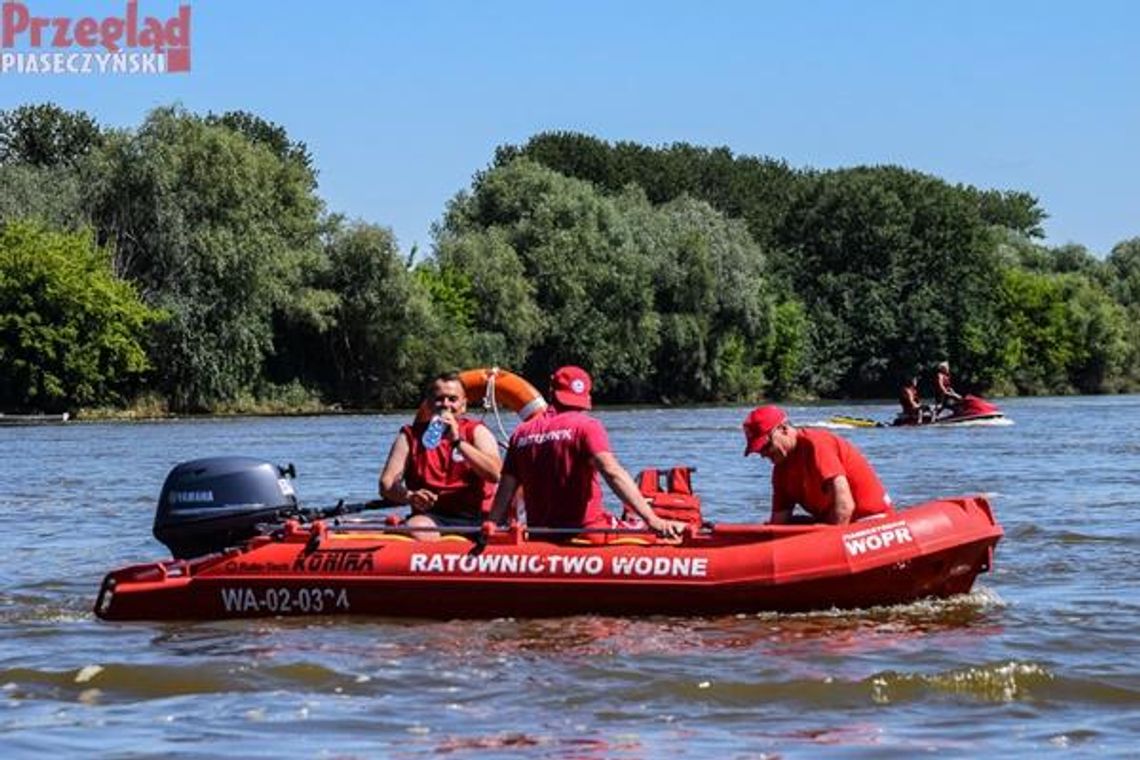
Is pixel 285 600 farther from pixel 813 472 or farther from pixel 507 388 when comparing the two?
pixel 813 472

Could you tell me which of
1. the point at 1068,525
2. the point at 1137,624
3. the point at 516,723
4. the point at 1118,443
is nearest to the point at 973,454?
the point at 1118,443

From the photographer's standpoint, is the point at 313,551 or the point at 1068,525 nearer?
the point at 313,551

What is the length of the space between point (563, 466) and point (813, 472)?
4.70 feet

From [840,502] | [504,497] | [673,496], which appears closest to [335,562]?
[504,497]

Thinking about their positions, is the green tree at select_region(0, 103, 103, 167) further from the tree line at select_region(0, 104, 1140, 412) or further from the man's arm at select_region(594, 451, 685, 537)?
the man's arm at select_region(594, 451, 685, 537)

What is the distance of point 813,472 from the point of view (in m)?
11.3

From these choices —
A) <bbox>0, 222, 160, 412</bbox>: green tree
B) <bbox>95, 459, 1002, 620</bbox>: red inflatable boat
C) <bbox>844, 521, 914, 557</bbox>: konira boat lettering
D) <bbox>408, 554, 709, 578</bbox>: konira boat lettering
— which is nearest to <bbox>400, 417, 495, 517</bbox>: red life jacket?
<bbox>95, 459, 1002, 620</bbox>: red inflatable boat

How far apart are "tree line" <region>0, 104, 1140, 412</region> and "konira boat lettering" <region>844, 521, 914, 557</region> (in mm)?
39838

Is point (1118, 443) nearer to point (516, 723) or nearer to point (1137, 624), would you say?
point (1137, 624)

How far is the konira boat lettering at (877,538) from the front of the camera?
11062 mm

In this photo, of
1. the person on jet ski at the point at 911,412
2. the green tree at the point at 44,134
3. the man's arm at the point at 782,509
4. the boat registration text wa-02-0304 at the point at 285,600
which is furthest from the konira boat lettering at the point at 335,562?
the green tree at the point at 44,134

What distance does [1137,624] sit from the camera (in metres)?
11.0

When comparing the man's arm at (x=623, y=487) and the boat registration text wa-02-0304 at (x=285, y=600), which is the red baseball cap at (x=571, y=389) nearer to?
the man's arm at (x=623, y=487)

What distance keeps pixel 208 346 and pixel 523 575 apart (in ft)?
→ 133
